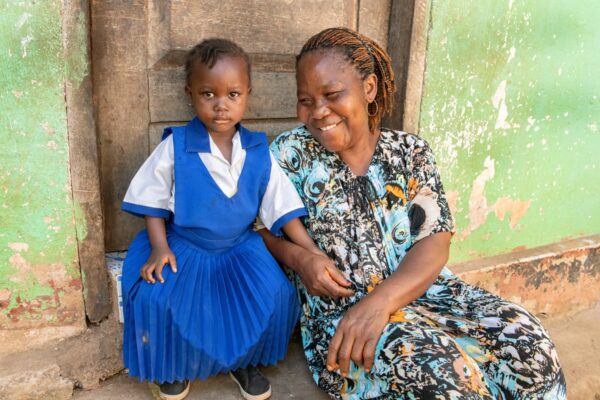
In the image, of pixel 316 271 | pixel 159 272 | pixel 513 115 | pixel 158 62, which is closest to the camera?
pixel 159 272

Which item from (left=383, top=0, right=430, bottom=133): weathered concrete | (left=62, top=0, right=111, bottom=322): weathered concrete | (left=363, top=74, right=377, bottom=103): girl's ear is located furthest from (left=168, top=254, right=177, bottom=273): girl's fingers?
(left=383, top=0, right=430, bottom=133): weathered concrete

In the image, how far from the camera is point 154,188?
5.91 feet

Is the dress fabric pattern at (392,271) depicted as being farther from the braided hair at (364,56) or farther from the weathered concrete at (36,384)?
the weathered concrete at (36,384)

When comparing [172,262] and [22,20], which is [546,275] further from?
[22,20]

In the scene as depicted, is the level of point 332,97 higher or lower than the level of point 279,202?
higher

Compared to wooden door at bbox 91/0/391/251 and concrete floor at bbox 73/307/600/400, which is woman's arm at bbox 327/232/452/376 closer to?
concrete floor at bbox 73/307/600/400

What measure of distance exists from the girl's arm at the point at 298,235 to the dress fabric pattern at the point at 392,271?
0.04m

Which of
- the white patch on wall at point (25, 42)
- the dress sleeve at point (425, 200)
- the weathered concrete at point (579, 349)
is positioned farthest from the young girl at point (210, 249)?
the weathered concrete at point (579, 349)

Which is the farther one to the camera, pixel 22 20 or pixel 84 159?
pixel 84 159

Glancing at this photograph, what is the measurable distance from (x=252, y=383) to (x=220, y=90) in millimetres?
1001

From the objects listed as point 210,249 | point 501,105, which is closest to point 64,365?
point 210,249

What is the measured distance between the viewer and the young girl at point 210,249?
1.69 metres

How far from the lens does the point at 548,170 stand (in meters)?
2.89

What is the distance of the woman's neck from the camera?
197cm
